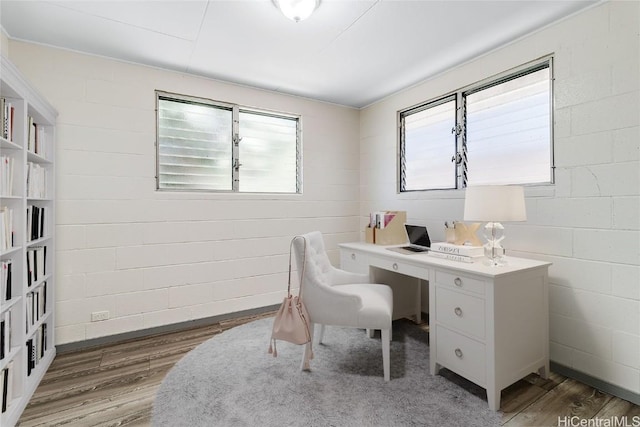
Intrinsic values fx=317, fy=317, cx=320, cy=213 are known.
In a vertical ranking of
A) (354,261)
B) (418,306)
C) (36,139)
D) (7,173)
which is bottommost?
(418,306)

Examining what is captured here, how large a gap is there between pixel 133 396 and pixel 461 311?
83.0 inches

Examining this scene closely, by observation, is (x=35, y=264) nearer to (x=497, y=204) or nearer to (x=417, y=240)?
(x=417, y=240)

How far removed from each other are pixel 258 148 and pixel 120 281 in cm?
→ 185

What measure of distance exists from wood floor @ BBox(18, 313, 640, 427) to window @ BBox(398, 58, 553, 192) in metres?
1.43

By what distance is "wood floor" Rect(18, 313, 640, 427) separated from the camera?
1756 mm

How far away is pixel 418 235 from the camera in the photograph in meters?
2.73

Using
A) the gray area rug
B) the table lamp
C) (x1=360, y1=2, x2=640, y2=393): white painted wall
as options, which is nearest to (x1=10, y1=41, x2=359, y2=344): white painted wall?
the gray area rug

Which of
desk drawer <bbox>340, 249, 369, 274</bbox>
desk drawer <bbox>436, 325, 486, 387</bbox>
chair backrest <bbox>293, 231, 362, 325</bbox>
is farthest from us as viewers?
desk drawer <bbox>340, 249, 369, 274</bbox>

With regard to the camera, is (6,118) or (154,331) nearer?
(6,118)

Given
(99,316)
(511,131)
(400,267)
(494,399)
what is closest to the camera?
(494,399)

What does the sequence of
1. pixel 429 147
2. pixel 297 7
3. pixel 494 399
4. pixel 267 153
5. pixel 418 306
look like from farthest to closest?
1. pixel 267 153
2. pixel 429 147
3. pixel 418 306
4. pixel 297 7
5. pixel 494 399

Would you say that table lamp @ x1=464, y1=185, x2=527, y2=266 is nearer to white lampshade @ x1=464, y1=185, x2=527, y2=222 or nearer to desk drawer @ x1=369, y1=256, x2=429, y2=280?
white lampshade @ x1=464, y1=185, x2=527, y2=222

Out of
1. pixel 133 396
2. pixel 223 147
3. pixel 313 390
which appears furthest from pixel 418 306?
pixel 223 147

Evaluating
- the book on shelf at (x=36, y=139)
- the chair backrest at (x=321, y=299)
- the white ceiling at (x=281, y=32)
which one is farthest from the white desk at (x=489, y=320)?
the book on shelf at (x=36, y=139)
